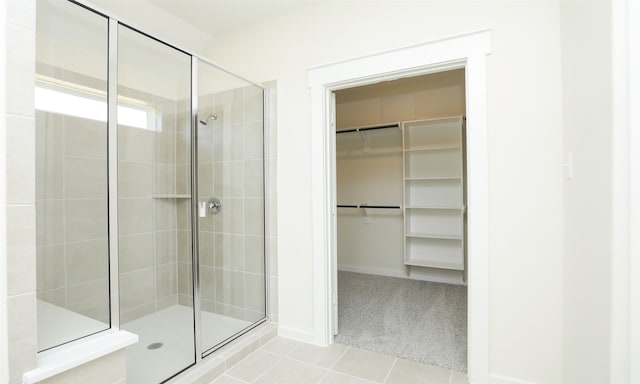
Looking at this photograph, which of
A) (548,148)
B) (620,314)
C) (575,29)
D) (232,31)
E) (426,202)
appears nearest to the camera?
(620,314)

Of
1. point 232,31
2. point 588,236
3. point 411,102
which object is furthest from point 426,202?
point 232,31

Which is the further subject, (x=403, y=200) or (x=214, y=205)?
(x=403, y=200)

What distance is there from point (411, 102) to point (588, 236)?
2856 mm

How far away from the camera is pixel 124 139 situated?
2.19 meters

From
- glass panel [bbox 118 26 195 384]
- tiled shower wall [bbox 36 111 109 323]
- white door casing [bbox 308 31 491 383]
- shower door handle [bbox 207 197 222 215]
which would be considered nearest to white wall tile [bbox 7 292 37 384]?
tiled shower wall [bbox 36 111 109 323]

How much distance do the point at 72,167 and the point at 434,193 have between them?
342 centimetres

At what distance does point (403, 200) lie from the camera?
3.77 metres

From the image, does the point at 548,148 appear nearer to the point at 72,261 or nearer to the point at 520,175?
the point at 520,175

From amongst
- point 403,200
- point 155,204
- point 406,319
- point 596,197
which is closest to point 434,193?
point 403,200

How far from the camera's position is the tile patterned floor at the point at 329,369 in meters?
1.79

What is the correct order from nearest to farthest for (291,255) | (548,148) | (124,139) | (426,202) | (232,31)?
1. (548,148)
2. (124,139)
3. (291,255)
4. (232,31)
5. (426,202)

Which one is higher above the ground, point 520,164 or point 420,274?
point 520,164

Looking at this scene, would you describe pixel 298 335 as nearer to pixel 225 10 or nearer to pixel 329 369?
pixel 329 369

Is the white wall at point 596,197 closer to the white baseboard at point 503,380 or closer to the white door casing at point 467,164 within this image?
the white baseboard at point 503,380
